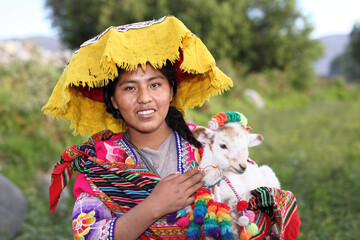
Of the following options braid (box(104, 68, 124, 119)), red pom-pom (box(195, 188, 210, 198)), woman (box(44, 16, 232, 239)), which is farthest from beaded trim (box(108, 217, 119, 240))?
braid (box(104, 68, 124, 119))

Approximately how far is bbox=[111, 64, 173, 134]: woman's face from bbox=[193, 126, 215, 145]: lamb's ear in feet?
1.01

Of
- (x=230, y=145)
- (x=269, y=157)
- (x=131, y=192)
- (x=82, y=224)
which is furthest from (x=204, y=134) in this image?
(x=269, y=157)

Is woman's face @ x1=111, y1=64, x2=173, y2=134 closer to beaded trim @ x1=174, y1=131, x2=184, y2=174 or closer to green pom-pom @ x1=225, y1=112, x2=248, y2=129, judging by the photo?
beaded trim @ x1=174, y1=131, x2=184, y2=174

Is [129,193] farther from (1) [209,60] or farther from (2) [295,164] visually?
(2) [295,164]

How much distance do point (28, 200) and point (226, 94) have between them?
10176 mm

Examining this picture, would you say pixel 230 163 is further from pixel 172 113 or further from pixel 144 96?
pixel 172 113

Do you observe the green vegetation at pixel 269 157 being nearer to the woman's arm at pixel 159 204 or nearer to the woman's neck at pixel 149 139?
the woman's neck at pixel 149 139

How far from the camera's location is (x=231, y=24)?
62.2 ft

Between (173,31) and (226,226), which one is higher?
(173,31)

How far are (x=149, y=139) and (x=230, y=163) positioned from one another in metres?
→ 0.66

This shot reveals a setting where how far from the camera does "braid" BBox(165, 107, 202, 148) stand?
219cm

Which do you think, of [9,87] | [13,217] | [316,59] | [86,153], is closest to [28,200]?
[13,217]

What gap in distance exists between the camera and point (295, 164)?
22.8 feet

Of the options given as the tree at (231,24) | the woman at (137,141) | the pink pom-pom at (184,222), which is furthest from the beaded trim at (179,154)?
the tree at (231,24)
